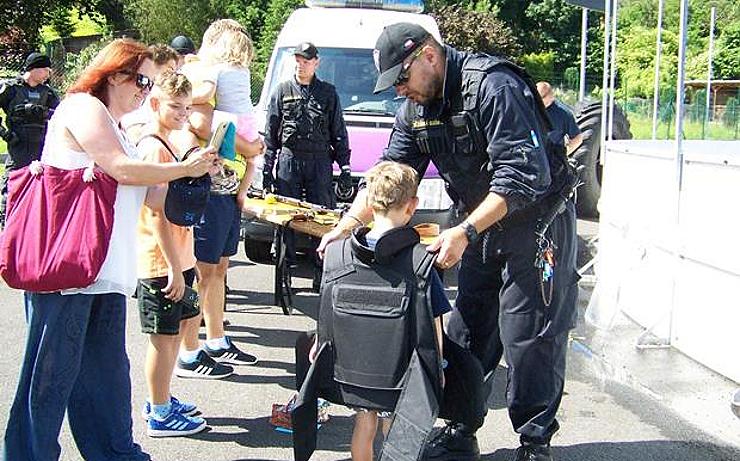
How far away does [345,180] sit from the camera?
25.5 ft

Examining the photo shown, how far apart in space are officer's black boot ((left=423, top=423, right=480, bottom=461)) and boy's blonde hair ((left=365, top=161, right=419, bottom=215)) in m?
1.32

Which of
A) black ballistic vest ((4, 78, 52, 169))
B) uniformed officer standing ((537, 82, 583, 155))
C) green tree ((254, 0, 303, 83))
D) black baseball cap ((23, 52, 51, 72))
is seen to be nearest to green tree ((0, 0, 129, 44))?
green tree ((254, 0, 303, 83))

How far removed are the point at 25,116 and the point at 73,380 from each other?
7.47 m

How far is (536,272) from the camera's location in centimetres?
398

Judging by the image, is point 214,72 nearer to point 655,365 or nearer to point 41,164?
point 41,164

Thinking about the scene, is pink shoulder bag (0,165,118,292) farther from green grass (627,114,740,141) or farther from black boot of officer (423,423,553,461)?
green grass (627,114,740,141)

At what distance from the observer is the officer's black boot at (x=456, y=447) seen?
14.1 feet

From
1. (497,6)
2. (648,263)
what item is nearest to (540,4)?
(497,6)

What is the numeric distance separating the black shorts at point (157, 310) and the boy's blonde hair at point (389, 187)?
1.30 m

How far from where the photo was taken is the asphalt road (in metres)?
4.47

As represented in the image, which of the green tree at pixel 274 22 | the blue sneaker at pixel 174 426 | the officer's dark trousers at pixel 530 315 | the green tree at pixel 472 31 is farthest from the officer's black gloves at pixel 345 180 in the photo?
the green tree at pixel 274 22

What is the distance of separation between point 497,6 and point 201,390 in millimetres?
44494

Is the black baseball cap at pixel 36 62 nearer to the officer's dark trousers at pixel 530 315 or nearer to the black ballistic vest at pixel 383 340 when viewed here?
the officer's dark trousers at pixel 530 315

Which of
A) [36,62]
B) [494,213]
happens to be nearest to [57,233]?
[494,213]
